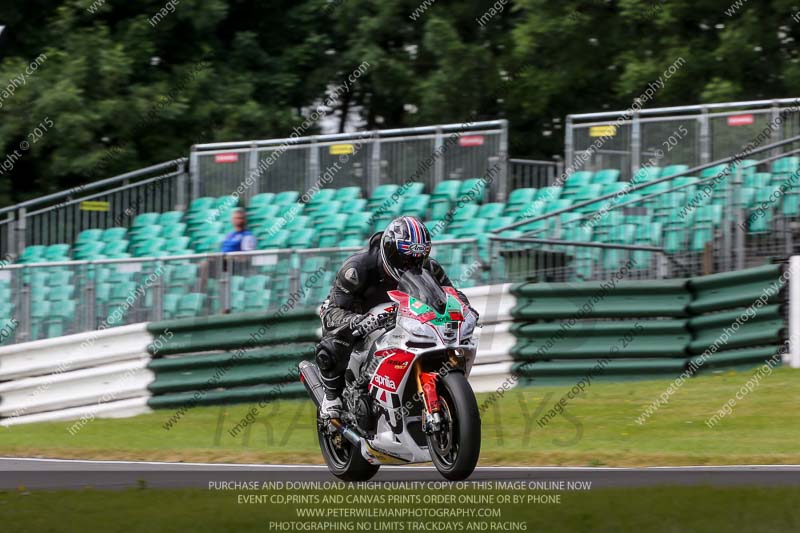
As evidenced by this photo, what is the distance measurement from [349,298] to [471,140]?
1023 cm

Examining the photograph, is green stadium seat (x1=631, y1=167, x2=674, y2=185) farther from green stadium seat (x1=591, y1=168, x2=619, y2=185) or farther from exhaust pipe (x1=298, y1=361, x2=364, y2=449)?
exhaust pipe (x1=298, y1=361, x2=364, y2=449)

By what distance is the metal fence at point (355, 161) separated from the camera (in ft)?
60.5

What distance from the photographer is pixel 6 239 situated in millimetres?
20344

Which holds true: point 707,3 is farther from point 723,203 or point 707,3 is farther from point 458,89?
point 723,203

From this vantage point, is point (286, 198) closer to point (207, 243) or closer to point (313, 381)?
point (207, 243)

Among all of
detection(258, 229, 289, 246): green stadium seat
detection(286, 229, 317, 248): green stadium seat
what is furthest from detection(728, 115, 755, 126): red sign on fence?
detection(258, 229, 289, 246): green stadium seat

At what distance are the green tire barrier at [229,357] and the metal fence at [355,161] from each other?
4.60m

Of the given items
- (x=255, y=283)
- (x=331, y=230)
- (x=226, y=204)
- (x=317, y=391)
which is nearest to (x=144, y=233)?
(x=226, y=204)

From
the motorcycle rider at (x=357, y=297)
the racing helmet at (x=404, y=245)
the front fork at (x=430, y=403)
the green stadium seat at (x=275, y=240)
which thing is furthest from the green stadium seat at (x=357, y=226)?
the front fork at (x=430, y=403)

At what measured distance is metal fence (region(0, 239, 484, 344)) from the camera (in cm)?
1445

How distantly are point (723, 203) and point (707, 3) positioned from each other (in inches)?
446

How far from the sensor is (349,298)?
28.2ft

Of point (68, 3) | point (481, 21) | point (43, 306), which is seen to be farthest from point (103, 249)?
point (481, 21)

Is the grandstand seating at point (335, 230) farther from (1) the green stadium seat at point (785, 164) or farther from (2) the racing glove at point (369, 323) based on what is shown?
(2) the racing glove at point (369, 323)
